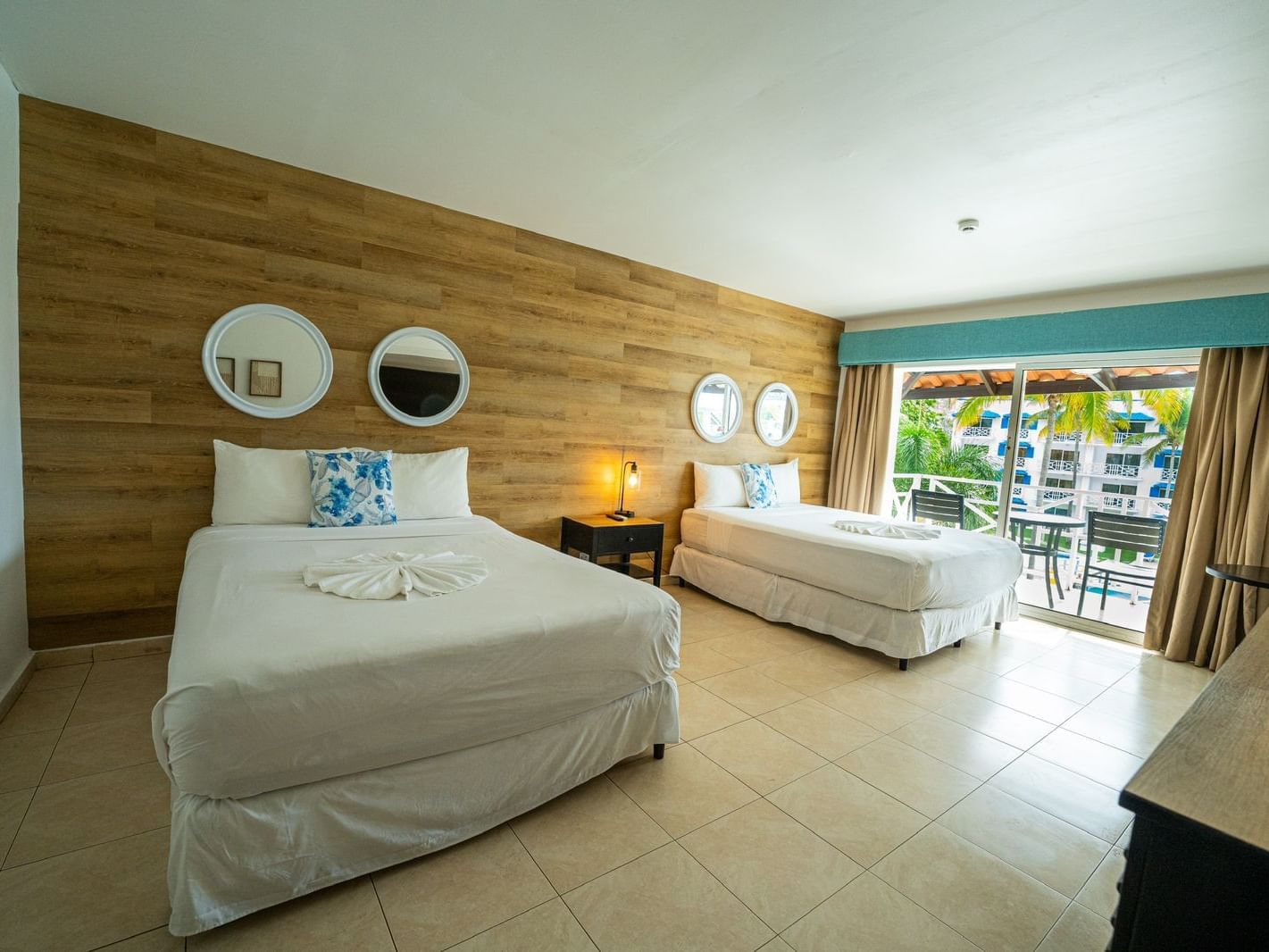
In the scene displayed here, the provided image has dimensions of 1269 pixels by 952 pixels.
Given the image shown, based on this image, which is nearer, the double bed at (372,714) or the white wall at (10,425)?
the double bed at (372,714)

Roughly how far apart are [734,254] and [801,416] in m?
2.07

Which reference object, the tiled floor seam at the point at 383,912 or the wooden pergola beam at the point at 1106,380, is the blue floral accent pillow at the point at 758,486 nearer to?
the wooden pergola beam at the point at 1106,380

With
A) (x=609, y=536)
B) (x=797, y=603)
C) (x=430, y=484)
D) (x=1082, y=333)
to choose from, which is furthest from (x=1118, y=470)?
(x=430, y=484)

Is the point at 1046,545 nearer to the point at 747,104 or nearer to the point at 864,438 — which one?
the point at 864,438

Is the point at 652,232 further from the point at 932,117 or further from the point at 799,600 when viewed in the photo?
the point at 799,600

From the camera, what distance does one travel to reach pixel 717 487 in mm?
4566

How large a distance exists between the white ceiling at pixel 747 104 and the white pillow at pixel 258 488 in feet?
4.91

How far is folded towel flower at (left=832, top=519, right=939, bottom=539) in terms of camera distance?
365 centimetres

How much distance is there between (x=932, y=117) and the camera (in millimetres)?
2059

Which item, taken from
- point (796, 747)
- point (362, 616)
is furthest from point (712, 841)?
point (362, 616)

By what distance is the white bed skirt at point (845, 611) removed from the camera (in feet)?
10.3

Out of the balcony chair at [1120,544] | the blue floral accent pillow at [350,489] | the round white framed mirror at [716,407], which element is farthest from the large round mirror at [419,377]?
the balcony chair at [1120,544]

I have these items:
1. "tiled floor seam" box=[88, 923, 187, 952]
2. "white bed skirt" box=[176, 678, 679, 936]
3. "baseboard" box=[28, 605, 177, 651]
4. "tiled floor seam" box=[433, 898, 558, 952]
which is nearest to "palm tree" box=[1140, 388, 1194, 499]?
"white bed skirt" box=[176, 678, 679, 936]

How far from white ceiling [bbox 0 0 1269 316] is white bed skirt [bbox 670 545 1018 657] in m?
2.19
